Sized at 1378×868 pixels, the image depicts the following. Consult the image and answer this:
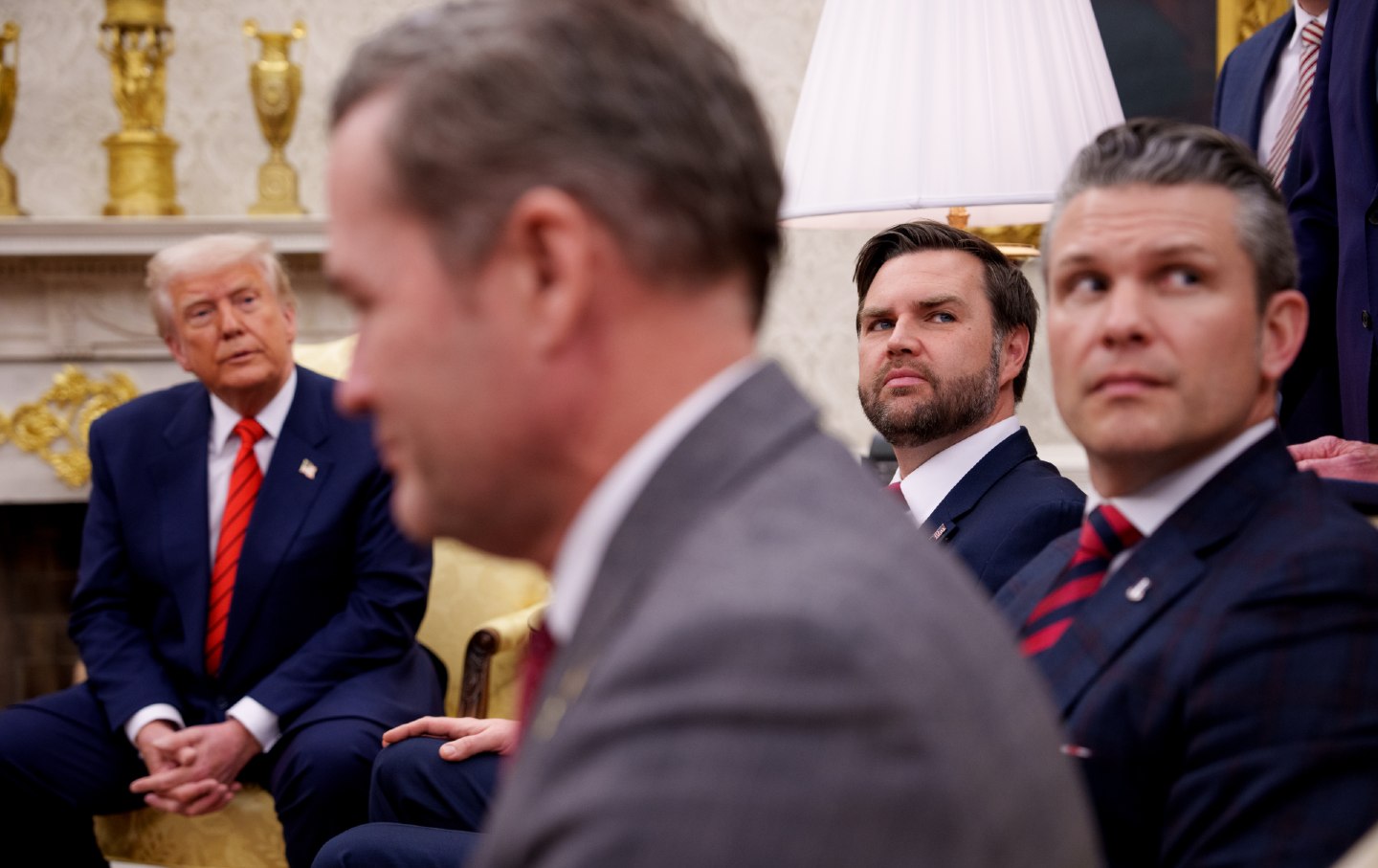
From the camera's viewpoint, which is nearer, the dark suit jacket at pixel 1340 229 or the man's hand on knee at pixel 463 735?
the dark suit jacket at pixel 1340 229

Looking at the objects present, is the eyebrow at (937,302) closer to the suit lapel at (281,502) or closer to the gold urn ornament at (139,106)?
the suit lapel at (281,502)

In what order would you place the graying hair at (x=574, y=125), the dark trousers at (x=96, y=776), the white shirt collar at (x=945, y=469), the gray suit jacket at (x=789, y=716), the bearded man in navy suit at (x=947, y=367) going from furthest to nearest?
1. the dark trousers at (x=96, y=776)
2. the white shirt collar at (x=945, y=469)
3. the bearded man in navy suit at (x=947, y=367)
4. the graying hair at (x=574, y=125)
5. the gray suit jacket at (x=789, y=716)

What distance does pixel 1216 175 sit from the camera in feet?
4.06

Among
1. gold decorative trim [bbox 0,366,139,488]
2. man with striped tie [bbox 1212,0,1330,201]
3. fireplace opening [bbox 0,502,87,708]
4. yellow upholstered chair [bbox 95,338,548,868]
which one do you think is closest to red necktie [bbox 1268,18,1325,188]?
man with striped tie [bbox 1212,0,1330,201]

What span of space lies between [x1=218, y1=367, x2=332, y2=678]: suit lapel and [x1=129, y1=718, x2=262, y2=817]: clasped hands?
193 mm

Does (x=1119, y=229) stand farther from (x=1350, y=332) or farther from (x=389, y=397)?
(x=1350, y=332)

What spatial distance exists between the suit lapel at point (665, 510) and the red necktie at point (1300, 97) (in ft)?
6.31

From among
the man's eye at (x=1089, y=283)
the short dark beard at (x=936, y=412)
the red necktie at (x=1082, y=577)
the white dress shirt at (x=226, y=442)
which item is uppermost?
the man's eye at (x=1089, y=283)

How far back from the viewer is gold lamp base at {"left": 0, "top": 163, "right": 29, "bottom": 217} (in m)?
4.58

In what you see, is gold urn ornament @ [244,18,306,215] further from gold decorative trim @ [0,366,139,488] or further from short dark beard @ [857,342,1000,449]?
short dark beard @ [857,342,1000,449]

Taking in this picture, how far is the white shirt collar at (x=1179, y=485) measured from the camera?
3.93 ft

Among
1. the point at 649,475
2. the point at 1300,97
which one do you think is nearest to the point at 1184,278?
the point at 649,475

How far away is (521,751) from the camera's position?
75 cm

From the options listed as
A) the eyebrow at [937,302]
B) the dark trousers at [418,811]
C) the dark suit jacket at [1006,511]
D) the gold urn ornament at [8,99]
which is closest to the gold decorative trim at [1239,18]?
the eyebrow at [937,302]
